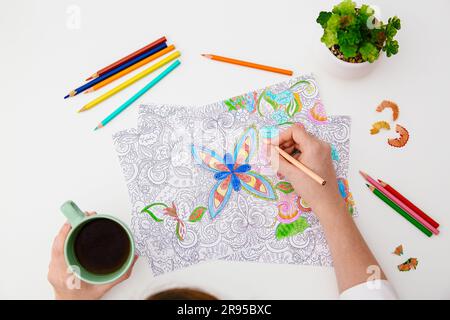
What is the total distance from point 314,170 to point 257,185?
0.43 feet

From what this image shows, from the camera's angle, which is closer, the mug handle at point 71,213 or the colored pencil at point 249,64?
the mug handle at point 71,213

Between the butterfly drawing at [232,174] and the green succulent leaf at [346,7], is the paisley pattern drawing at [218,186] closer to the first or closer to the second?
the butterfly drawing at [232,174]

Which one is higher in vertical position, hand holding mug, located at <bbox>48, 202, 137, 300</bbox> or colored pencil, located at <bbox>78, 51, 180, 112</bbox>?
colored pencil, located at <bbox>78, 51, 180, 112</bbox>

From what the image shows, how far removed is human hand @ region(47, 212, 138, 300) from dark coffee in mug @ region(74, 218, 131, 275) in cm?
5

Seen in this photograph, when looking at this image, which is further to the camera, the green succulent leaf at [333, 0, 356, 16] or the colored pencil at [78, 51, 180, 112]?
the colored pencil at [78, 51, 180, 112]

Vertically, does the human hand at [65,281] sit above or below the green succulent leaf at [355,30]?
below

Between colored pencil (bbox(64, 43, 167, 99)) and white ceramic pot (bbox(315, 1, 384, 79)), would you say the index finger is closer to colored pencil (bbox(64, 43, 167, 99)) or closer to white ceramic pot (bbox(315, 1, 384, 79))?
colored pencil (bbox(64, 43, 167, 99))

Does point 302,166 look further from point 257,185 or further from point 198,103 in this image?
point 198,103

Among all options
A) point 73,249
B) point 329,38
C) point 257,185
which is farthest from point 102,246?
point 329,38

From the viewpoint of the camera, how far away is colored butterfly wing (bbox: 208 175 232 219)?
2.70ft

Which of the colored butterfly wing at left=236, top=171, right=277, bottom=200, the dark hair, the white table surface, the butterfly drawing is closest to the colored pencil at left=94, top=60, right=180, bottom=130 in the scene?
the white table surface

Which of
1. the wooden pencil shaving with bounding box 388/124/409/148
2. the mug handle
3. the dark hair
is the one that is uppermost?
the wooden pencil shaving with bounding box 388/124/409/148

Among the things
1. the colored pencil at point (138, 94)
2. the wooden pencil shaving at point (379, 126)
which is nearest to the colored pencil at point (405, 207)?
the wooden pencil shaving at point (379, 126)

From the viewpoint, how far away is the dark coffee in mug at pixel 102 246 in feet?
Answer: 2.30
